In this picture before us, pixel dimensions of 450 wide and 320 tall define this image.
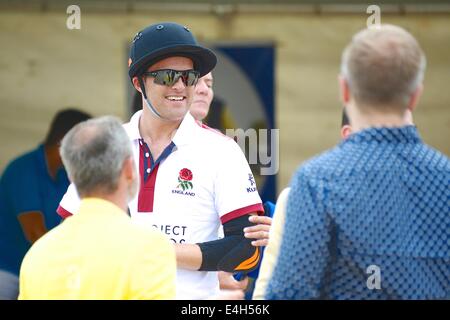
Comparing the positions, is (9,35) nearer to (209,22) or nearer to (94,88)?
(94,88)

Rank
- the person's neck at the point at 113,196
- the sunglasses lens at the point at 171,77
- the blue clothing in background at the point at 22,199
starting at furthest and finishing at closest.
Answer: the blue clothing in background at the point at 22,199
the sunglasses lens at the point at 171,77
the person's neck at the point at 113,196

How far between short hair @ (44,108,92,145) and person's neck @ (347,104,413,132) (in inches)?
146

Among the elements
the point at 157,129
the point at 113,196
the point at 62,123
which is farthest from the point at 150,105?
the point at 62,123

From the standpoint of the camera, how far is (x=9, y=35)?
6.45m

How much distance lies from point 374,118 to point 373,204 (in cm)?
21

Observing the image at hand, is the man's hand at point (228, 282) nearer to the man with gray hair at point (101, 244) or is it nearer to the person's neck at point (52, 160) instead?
the man with gray hair at point (101, 244)

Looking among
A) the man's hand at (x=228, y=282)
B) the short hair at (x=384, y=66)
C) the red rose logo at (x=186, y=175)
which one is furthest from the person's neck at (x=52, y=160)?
the short hair at (x=384, y=66)

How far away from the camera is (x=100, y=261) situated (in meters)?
2.65

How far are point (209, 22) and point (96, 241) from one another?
394 cm

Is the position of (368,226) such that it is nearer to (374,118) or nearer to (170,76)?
(374,118)

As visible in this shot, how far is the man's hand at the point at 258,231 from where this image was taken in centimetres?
375

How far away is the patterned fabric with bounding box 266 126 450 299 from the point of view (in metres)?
2.47

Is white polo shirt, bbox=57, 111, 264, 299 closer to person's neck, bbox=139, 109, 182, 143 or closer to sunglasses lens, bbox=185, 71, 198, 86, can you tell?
person's neck, bbox=139, 109, 182, 143
